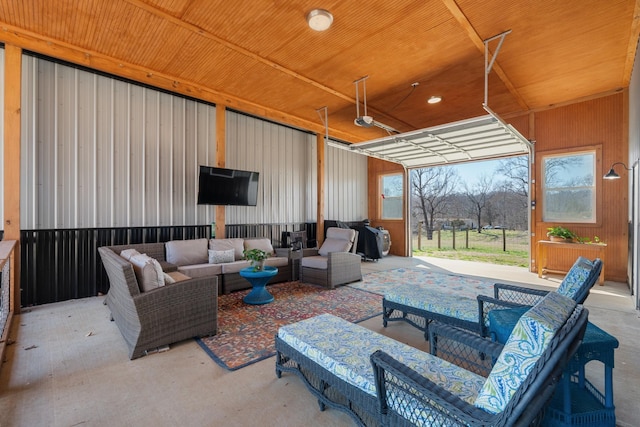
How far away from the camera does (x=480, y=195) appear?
1009 cm

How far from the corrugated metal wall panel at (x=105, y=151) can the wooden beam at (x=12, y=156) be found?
0.87ft

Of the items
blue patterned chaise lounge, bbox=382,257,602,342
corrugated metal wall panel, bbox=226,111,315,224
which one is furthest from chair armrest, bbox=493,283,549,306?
corrugated metal wall panel, bbox=226,111,315,224

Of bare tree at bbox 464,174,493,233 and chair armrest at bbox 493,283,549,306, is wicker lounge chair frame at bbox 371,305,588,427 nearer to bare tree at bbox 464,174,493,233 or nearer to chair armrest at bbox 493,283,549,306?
chair armrest at bbox 493,283,549,306

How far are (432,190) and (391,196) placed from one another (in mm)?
2549

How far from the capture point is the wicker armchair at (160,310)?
2553 mm

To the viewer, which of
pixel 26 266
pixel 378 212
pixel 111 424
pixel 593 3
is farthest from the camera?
pixel 378 212

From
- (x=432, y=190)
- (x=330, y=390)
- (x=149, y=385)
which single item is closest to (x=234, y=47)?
(x=149, y=385)

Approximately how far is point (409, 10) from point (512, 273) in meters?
5.61

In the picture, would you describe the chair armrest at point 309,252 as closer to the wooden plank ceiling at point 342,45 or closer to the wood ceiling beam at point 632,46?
the wooden plank ceiling at point 342,45

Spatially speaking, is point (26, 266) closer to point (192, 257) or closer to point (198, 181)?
point (192, 257)

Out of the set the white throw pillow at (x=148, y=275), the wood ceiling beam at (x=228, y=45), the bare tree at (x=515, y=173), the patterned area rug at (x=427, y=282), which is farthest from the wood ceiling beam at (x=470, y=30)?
the bare tree at (x=515, y=173)

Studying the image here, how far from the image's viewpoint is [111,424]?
1.77 metres

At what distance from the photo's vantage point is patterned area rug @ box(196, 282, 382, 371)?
2.69 meters

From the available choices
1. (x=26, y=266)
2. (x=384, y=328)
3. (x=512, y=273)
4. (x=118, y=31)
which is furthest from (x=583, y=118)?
(x=26, y=266)
